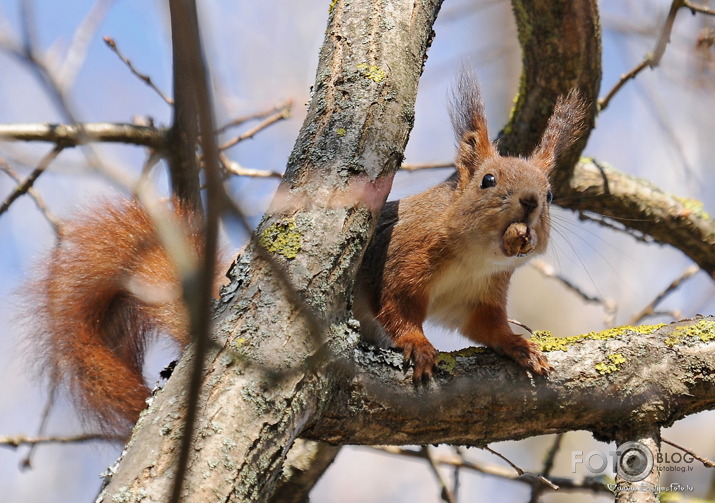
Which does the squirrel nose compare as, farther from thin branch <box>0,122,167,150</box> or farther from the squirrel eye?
thin branch <box>0,122,167,150</box>

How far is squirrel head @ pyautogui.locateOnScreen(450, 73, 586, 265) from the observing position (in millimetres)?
3094

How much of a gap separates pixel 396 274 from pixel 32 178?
1516mm

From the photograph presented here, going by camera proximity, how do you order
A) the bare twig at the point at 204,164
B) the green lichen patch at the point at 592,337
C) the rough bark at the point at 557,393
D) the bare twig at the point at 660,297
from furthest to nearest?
the bare twig at the point at 660,297 → the green lichen patch at the point at 592,337 → the rough bark at the point at 557,393 → the bare twig at the point at 204,164

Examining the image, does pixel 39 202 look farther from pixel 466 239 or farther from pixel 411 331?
pixel 466 239

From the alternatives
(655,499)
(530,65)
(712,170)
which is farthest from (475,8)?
(712,170)

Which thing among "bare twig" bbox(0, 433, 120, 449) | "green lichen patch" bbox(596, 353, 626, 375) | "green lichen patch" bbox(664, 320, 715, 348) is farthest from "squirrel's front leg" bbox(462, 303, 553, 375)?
"bare twig" bbox(0, 433, 120, 449)

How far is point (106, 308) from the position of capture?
2.97m

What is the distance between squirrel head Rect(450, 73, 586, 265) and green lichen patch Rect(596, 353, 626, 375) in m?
0.63

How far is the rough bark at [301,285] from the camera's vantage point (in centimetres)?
185

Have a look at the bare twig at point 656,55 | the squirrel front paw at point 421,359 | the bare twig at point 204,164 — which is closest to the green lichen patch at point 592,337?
the squirrel front paw at point 421,359

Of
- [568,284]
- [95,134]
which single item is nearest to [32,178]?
[95,134]

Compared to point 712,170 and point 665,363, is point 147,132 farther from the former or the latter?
point 712,170

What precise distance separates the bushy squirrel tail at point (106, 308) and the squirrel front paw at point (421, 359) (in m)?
0.84

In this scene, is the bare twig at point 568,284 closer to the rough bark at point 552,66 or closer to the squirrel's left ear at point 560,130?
the rough bark at point 552,66
